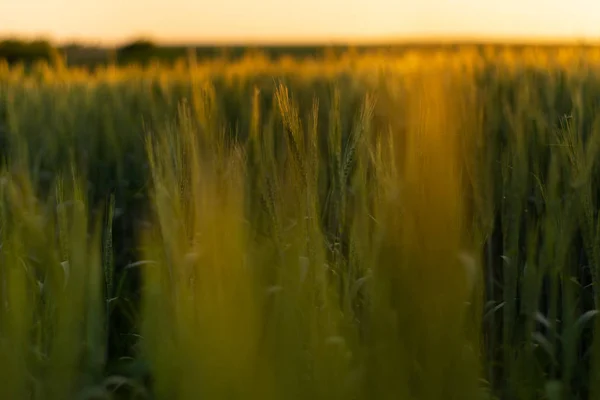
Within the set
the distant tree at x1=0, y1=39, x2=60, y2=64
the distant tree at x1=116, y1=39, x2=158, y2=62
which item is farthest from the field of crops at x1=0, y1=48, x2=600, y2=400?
the distant tree at x1=116, y1=39, x2=158, y2=62

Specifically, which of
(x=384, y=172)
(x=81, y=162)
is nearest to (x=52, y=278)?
(x=384, y=172)

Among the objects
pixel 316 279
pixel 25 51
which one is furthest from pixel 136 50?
pixel 316 279

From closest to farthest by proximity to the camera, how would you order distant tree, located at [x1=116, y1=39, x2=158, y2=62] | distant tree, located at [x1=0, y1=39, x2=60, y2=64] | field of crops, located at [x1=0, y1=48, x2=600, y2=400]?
field of crops, located at [x1=0, y1=48, x2=600, y2=400], distant tree, located at [x1=0, y1=39, x2=60, y2=64], distant tree, located at [x1=116, y1=39, x2=158, y2=62]

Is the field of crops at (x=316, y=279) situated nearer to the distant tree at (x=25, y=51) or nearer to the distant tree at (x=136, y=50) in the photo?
the distant tree at (x=25, y=51)

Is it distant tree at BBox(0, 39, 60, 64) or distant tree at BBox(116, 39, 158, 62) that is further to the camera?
distant tree at BBox(116, 39, 158, 62)

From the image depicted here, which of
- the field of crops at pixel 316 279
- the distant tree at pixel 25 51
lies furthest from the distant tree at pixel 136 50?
the field of crops at pixel 316 279

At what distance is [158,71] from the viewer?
18.6 feet

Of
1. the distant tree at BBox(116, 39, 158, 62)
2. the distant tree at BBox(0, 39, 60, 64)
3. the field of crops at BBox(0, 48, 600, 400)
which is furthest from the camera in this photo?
the distant tree at BBox(116, 39, 158, 62)

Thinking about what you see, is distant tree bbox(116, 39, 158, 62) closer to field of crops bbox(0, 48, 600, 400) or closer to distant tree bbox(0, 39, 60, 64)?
distant tree bbox(0, 39, 60, 64)

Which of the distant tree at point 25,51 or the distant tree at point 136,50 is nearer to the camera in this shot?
the distant tree at point 25,51

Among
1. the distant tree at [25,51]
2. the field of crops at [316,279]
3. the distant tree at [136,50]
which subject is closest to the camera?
the field of crops at [316,279]

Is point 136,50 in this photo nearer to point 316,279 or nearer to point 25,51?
point 25,51

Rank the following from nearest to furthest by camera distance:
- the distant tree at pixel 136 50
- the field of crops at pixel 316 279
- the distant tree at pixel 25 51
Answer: the field of crops at pixel 316 279
the distant tree at pixel 25 51
the distant tree at pixel 136 50

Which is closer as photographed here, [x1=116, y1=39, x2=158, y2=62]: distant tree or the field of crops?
the field of crops
